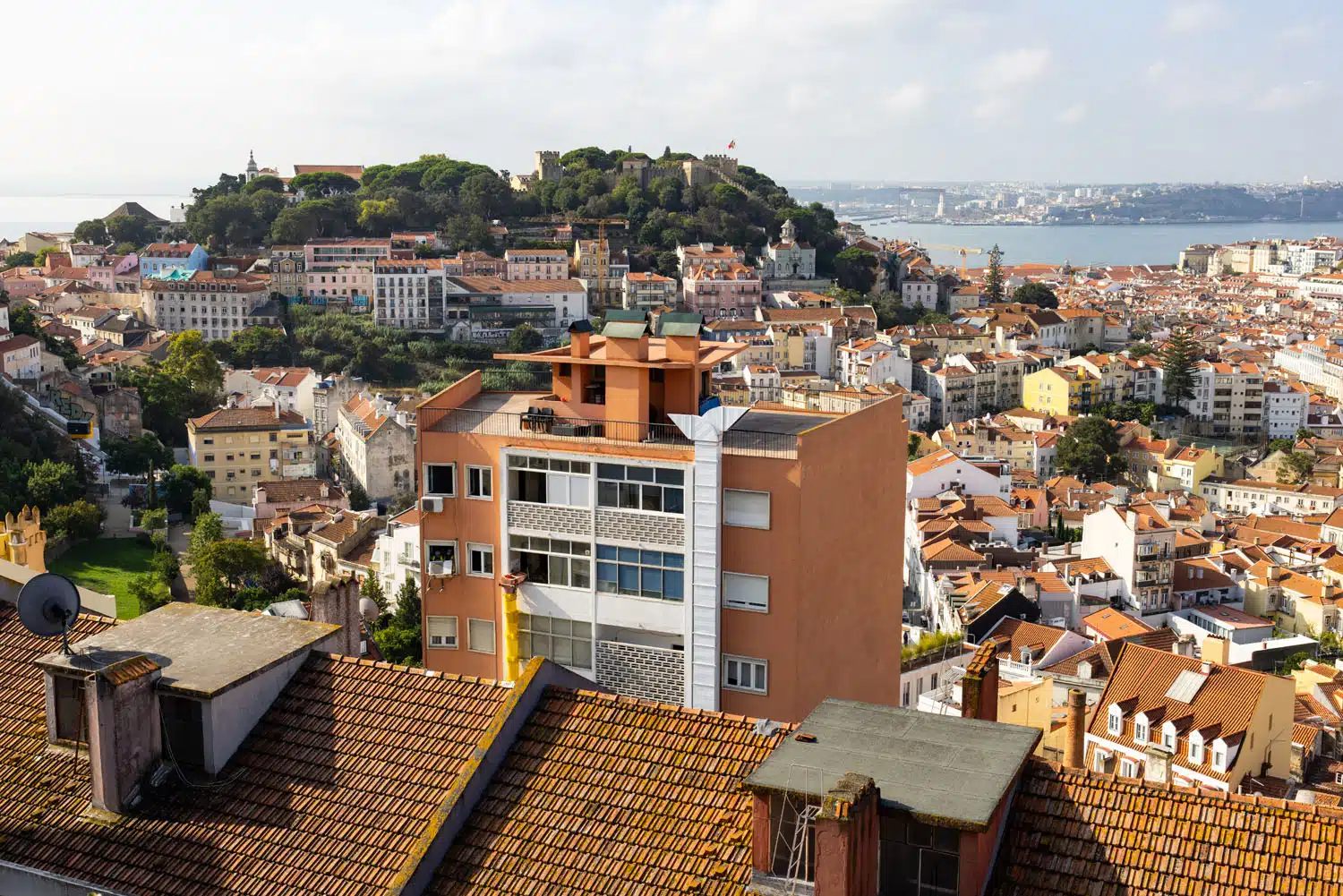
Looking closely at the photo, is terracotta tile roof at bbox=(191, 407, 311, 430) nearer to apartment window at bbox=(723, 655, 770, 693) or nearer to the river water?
apartment window at bbox=(723, 655, 770, 693)

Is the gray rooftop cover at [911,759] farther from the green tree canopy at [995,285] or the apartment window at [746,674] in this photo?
the green tree canopy at [995,285]

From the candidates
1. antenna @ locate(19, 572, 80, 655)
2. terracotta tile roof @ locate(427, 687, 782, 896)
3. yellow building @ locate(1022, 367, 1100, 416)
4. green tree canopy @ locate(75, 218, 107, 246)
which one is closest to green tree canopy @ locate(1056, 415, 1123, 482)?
yellow building @ locate(1022, 367, 1100, 416)

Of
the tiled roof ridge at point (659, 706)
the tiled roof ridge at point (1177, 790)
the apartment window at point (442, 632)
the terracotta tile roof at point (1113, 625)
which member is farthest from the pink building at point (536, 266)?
the tiled roof ridge at point (1177, 790)

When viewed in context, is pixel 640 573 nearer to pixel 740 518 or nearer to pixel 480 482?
pixel 740 518

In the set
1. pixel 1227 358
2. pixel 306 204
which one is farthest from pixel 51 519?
pixel 1227 358

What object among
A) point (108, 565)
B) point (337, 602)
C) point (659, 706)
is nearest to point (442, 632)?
Answer: point (337, 602)

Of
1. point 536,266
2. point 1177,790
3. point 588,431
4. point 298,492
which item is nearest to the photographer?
point 1177,790

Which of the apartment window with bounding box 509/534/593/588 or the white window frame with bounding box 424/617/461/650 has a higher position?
the apartment window with bounding box 509/534/593/588

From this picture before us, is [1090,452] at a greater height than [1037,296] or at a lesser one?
lesser
